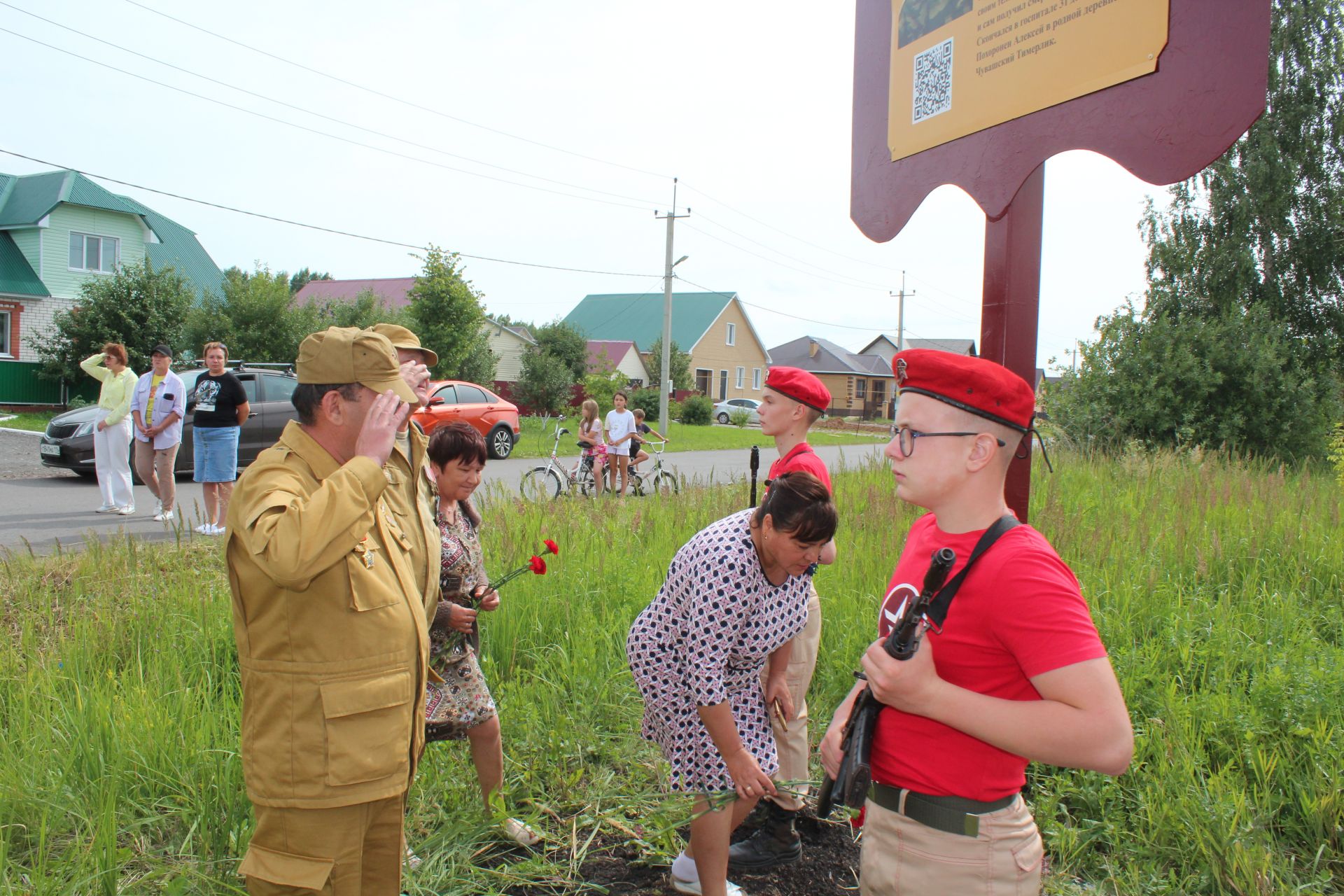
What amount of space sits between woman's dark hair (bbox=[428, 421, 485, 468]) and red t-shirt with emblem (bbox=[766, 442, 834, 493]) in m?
1.24

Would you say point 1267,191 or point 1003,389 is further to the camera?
point 1267,191

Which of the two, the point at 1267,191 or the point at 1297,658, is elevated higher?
the point at 1267,191

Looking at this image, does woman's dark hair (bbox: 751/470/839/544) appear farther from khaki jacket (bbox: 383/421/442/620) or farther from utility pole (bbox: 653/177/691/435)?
utility pole (bbox: 653/177/691/435)

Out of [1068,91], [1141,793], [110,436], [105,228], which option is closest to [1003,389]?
[1068,91]

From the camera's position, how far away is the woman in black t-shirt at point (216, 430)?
328 inches

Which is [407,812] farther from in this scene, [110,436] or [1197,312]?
[1197,312]

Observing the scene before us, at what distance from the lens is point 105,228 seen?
29109 millimetres

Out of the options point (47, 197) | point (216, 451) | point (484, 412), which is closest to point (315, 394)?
point (216, 451)

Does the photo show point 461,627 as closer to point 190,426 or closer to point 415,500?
point 415,500

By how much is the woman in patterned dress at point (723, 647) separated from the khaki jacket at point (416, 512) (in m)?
0.71

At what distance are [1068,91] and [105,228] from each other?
3445 cm

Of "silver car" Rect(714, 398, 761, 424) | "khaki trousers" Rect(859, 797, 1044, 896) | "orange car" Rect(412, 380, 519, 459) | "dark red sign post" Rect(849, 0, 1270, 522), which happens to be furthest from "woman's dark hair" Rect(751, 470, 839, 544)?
"silver car" Rect(714, 398, 761, 424)

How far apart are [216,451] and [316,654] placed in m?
7.37

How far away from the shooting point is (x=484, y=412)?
58.1 ft
